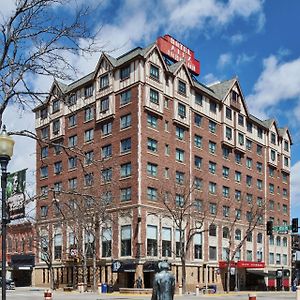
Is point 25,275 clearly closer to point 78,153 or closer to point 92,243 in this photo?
point 92,243

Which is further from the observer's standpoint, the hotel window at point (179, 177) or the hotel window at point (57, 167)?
the hotel window at point (57, 167)

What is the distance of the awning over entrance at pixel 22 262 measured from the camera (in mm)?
81050

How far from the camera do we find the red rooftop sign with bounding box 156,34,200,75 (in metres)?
73.6

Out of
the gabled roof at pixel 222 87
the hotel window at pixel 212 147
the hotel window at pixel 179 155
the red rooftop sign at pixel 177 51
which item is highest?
the red rooftop sign at pixel 177 51

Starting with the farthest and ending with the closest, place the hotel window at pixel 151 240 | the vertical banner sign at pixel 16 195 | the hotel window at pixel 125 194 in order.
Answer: the hotel window at pixel 125 194, the hotel window at pixel 151 240, the vertical banner sign at pixel 16 195

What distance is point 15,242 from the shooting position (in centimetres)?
8175

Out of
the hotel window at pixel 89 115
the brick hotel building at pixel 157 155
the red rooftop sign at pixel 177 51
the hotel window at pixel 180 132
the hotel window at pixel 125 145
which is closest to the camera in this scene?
the brick hotel building at pixel 157 155

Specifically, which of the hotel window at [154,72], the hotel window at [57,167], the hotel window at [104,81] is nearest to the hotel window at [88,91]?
the hotel window at [104,81]

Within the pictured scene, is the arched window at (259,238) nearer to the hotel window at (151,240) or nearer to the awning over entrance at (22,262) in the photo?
the hotel window at (151,240)

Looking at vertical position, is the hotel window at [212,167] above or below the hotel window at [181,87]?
below

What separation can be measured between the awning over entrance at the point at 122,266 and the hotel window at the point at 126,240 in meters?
1.16

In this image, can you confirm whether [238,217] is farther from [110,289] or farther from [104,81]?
[104,81]

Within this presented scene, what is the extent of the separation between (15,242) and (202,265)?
93.6 ft

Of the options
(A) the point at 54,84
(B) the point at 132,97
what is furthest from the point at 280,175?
(A) the point at 54,84
